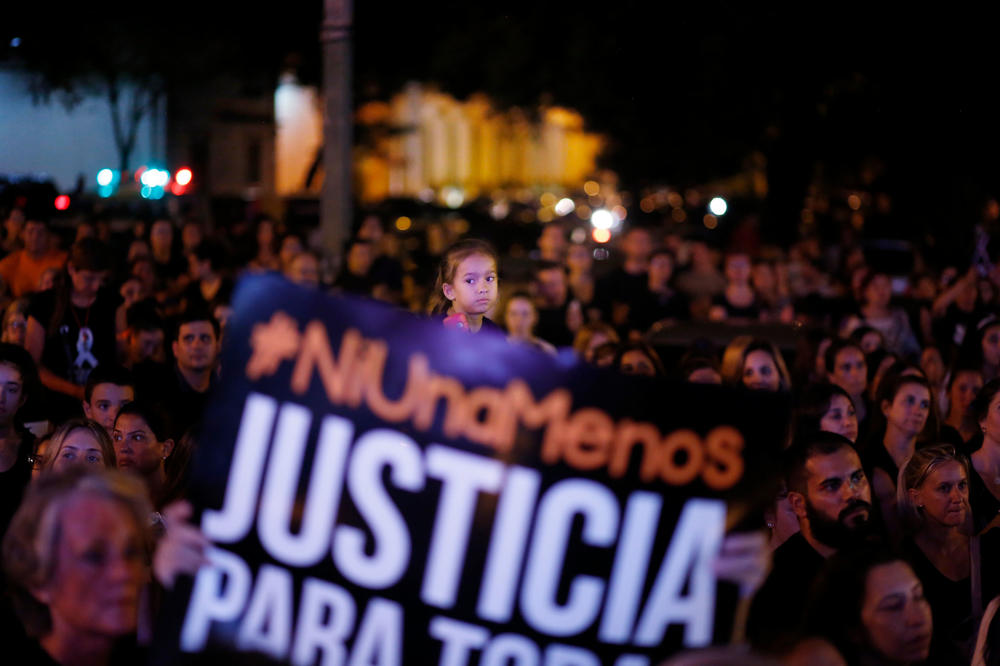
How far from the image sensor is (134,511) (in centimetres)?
337

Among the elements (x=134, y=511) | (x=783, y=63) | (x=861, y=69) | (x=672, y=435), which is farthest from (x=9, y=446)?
(x=783, y=63)

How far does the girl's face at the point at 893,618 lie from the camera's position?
13.0 feet

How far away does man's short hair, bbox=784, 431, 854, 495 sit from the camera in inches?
215

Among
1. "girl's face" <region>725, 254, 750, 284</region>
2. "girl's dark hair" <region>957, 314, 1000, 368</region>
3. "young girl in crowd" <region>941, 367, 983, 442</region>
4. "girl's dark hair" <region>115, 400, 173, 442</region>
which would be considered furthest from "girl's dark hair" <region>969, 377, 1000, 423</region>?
"girl's face" <region>725, 254, 750, 284</region>

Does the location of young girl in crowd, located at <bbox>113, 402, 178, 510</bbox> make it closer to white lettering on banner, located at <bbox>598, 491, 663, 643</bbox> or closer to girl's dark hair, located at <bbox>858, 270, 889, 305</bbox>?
white lettering on banner, located at <bbox>598, 491, 663, 643</bbox>

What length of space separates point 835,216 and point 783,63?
54.5ft

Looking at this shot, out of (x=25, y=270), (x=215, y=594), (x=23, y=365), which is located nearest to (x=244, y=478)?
(x=215, y=594)

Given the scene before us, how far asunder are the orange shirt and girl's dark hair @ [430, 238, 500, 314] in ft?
17.8

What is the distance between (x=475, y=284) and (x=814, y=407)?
6.13ft

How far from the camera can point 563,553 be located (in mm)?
3402

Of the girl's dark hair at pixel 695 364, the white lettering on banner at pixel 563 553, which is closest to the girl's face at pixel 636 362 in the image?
the girl's dark hair at pixel 695 364

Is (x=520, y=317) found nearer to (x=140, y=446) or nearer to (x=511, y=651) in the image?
(x=140, y=446)

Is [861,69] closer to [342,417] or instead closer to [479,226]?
[479,226]

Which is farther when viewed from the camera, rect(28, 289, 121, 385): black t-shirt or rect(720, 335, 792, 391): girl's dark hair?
rect(28, 289, 121, 385): black t-shirt
